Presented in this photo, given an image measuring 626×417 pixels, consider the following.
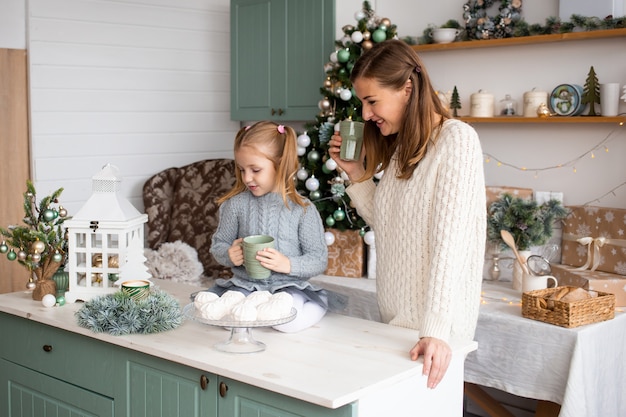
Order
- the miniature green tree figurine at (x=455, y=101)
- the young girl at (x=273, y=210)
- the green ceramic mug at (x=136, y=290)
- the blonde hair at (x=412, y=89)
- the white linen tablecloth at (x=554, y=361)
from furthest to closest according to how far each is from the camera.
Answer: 1. the miniature green tree figurine at (x=455, y=101)
2. the white linen tablecloth at (x=554, y=361)
3. the young girl at (x=273, y=210)
4. the green ceramic mug at (x=136, y=290)
5. the blonde hair at (x=412, y=89)

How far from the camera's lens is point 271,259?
2.40 m

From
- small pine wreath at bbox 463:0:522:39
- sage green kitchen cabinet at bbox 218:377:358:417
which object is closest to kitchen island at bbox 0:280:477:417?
sage green kitchen cabinet at bbox 218:377:358:417

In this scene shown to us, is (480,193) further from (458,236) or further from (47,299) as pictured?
(47,299)

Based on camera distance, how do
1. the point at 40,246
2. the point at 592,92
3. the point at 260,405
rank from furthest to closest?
the point at 592,92
the point at 40,246
the point at 260,405

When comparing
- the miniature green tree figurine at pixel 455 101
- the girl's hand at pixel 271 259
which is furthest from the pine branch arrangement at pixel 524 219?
the girl's hand at pixel 271 259

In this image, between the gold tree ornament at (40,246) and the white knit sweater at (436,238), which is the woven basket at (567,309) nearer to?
the white knit sweater at (436,238)

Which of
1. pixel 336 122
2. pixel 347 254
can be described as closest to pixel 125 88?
pixel 336 122

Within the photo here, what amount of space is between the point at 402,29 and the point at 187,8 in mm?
1660

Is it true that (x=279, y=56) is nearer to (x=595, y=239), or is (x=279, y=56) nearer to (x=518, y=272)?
(x=518, y=272)

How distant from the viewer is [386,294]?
248cm

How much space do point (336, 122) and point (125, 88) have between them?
166 centimetres

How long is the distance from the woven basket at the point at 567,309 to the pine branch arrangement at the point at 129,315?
153 centimetres

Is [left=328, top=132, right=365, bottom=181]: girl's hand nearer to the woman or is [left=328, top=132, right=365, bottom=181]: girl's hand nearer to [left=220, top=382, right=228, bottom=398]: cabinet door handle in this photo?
the woman

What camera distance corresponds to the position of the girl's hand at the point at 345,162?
255 centimetres
